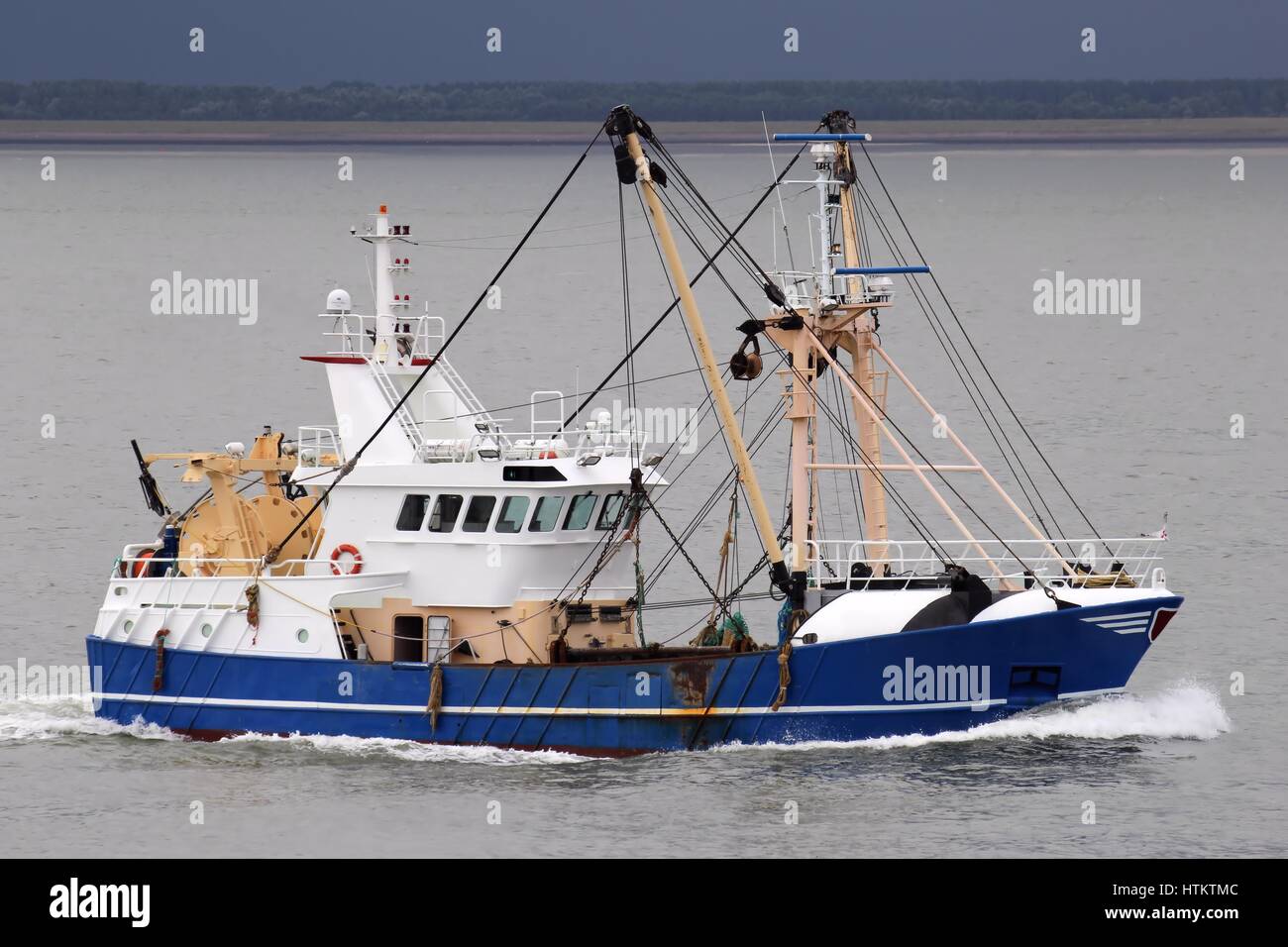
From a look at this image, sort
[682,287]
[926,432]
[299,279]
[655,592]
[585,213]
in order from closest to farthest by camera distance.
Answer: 1. [682,287]
2. [655,592]
3. [926,432]
4. [299,279]
5. [585,213]

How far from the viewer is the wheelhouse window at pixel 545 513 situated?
112 ft

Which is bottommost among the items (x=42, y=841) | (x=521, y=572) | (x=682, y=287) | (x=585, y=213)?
(x=42, y=841)

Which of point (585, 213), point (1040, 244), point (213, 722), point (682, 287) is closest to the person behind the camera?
point (682, 287)

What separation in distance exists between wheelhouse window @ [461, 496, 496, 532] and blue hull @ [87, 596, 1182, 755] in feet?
7.26

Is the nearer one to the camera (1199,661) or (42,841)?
(42,841)

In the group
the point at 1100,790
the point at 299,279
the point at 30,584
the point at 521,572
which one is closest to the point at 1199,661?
the point at 1100,790

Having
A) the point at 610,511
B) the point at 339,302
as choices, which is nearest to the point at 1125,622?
the point at 610,511

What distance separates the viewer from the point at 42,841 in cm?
3048

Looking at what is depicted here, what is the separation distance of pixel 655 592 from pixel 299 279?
2334 inches

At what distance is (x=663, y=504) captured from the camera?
55.0 metres

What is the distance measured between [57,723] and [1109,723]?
1717 centimetres

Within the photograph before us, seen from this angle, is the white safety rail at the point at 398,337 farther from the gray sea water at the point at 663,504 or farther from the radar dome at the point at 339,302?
the gray sea water at the point at 663,504

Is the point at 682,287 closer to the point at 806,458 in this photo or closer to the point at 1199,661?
the point at 806,458

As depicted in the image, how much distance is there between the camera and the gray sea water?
30.6m
